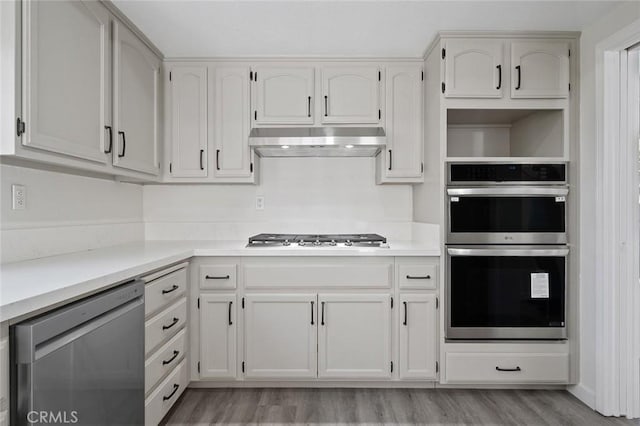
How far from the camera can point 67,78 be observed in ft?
5.24

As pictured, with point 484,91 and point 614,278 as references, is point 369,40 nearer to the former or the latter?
point 484,91

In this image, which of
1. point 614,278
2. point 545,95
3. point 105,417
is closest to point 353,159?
point 545,95

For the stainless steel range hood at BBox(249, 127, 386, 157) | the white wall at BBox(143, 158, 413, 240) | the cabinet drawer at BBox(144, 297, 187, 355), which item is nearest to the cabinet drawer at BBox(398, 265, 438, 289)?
the white wall at BBox(143, 158, 413, 240)

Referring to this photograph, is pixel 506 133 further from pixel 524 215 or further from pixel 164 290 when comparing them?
pixel 164 290

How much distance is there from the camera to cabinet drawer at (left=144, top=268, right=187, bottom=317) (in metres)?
1.72

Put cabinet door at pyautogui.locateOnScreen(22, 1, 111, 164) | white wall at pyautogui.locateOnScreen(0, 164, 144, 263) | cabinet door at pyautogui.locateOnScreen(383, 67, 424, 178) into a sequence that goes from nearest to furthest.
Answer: cabinet door at pyautogui.locateOnScreen(22, 1, 111, 164), white wall at pyautogui.locateOnScreen(0, 164, 144, 263), cabinet door at pyautogui.locateOnScreen(383, 67, 424, 178)

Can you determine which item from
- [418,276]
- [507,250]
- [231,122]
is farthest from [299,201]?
[507,250]

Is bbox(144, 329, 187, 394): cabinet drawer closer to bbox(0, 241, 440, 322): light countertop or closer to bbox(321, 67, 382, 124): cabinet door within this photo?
bbox(0, 241, 440, 322): light countertop

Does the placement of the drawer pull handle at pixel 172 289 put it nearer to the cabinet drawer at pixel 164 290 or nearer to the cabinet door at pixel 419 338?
the cabinet drawer at pixel 164 290

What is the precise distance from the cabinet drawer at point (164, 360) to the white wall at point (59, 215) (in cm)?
76

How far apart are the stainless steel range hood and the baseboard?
1.93 meters

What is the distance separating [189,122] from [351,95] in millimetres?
1189

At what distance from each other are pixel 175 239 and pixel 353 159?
1558mm

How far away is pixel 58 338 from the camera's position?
3.66ft
